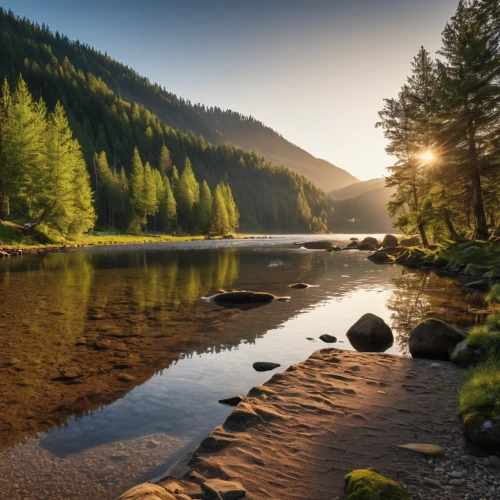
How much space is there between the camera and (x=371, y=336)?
11305mm

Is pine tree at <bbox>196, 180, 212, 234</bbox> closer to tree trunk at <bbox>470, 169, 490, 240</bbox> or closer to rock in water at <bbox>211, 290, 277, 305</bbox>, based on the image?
tree trunk at <bbox>470, 169, 490, 240</bbox>

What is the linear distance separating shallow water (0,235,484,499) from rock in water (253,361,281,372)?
16 cm

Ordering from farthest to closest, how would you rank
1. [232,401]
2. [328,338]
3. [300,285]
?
[300,285]
[328,338]
[232,401]

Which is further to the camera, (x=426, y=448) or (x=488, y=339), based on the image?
(x=488, y=339)

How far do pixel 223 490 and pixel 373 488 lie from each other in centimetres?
163

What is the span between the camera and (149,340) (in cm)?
1122

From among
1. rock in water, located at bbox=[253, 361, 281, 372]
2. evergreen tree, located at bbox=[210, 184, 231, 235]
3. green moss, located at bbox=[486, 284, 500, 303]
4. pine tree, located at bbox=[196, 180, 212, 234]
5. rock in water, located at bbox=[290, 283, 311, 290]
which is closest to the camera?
rock in water, located at bbox=[253, 361, 281, 372]

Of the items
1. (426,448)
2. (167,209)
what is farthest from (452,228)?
(167,209)

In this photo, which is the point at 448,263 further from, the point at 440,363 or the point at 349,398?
the point at 349,398

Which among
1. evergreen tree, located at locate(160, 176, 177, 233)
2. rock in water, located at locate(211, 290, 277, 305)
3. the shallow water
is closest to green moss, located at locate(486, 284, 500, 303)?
the shallow water

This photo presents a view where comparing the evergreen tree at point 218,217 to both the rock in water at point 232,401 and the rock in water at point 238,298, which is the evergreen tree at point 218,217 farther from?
the rock in water at point 232,401

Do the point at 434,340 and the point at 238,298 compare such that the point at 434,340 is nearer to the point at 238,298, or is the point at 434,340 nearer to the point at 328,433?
the point at 328,433

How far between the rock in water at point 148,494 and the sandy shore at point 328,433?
0.82 feet

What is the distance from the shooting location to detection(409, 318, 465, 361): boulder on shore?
9.59 meters
